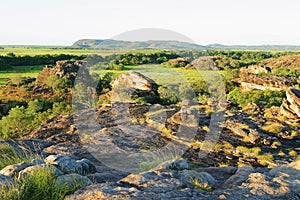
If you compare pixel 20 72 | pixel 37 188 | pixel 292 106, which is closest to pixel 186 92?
pixel 292 106

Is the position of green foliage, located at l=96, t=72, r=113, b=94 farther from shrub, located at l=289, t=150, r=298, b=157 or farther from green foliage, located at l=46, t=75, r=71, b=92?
shrub, located at l=289, t=150, r=298, b=157

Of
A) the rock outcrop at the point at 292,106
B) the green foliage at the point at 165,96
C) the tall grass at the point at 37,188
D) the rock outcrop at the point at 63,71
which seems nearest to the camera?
the tall grass at the point at 37,188

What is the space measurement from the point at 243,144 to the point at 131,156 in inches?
238

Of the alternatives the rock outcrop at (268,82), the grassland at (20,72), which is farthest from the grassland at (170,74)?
the grassland at (20,72)

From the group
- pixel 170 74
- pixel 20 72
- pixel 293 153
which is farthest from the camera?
pixel 20 72

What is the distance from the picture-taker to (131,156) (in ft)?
34.3

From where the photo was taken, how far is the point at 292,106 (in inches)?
775

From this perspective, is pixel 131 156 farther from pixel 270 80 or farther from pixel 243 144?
pixel 270 80

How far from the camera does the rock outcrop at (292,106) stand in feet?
63.4

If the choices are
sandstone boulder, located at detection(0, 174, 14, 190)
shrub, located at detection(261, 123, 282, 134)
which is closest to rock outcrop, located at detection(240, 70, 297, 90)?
shrub, located at detection(261, 123, 282, 134)

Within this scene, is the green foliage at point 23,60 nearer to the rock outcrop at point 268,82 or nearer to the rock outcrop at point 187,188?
the rock outcrop at point 268,82

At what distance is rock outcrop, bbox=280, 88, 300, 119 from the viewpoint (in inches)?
760

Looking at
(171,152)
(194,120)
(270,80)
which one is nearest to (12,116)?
(194,120)

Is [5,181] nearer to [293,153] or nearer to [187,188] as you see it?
[187,188]
